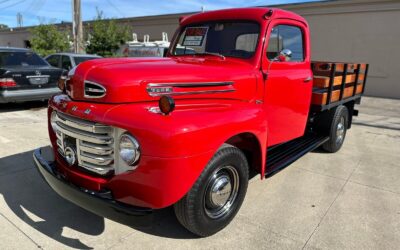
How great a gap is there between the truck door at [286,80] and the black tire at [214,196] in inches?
35.4

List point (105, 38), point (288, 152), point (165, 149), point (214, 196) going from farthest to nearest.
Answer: point (105, 38), point (288, 152), point (214, 196), point (165, 149)

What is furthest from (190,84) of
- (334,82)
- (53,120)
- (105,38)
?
(105,38)

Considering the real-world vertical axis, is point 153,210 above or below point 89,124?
below

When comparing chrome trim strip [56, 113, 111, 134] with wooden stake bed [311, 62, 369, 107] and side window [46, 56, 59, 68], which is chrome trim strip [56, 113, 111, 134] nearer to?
wooden stake bed [311, 62, 369, 107]

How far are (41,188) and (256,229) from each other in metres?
2.48

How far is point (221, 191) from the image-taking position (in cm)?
301

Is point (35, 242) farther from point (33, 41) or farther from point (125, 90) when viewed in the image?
point (33, 41)

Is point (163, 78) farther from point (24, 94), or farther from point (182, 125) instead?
point (24, 94)

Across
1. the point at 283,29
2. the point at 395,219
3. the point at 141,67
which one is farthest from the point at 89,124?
the point at 395,219

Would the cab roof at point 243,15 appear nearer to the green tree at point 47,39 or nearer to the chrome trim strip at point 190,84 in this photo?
the chrome trim strip at point 190,84

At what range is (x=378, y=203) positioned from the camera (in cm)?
387

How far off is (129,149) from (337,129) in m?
4.24

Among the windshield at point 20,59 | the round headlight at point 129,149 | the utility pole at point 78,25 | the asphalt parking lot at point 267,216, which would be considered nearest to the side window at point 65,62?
the windshield at point 20,59

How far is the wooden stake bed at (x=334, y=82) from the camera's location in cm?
484
